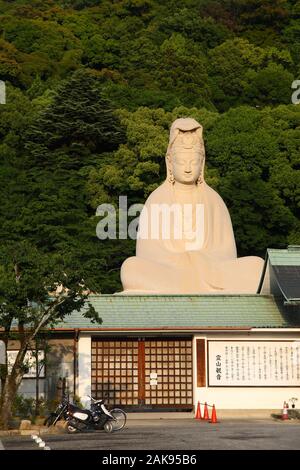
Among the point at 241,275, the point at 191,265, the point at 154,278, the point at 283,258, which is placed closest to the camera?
the point at 283,258

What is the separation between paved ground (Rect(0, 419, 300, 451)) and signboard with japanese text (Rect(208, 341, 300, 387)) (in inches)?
92.9

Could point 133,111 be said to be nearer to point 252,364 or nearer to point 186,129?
point 186,129

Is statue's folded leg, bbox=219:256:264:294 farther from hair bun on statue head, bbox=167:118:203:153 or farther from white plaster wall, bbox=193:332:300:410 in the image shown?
white plaster wall, bbox=193:332:300:410

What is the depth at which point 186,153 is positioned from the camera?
2455 cm

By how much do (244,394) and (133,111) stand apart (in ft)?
88.1

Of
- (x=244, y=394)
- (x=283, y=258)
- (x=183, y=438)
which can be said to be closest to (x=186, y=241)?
(x=283, y=258)

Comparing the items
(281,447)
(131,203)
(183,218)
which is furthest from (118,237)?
(281,447)

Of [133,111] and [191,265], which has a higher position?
[133,111]

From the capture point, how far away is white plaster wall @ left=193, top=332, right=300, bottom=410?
17578 mm

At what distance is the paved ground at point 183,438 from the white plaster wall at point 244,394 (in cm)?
229

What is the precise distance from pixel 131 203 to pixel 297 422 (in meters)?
21.0

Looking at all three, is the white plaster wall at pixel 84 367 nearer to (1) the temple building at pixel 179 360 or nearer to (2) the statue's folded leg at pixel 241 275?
(1) the temple building at pixel 179 360

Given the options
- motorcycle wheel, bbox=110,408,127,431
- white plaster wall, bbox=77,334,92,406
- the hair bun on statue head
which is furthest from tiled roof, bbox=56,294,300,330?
the hair bun on statue head

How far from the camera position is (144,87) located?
155 ft
